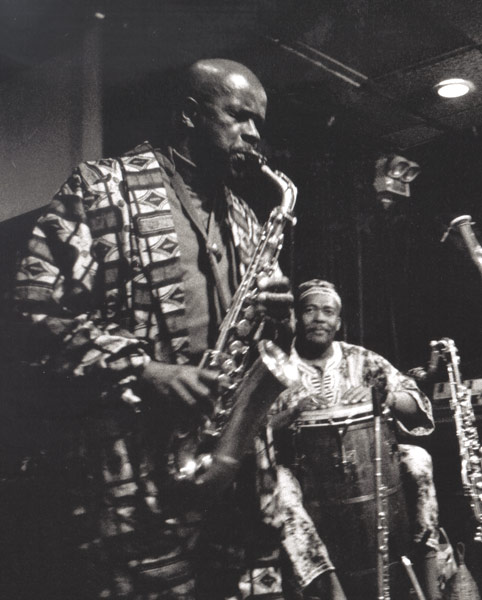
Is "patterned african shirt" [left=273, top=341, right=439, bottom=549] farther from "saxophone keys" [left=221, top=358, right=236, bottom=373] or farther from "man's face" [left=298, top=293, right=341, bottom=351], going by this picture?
"saxophone keys" [left=221, top=358, right=236, bottom=373]

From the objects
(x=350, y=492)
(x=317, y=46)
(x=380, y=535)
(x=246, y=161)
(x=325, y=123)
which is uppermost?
(x=317, y=46)

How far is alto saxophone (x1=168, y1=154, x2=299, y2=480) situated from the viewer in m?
1.44

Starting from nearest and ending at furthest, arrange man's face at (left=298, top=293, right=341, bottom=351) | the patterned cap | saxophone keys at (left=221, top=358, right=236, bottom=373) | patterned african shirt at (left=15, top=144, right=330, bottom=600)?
patterned african shirt at (left=15, top=144, right=330, bottom=600)
saxophone keys at (left=221, top=358, right=236, bottom=373)
man's face at (left=298, top=293, right=341, bottom=351)
the patterned cap

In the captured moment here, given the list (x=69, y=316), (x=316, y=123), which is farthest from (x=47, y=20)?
(x=316, y=123)

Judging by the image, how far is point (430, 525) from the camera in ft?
10.9

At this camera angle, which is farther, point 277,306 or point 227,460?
point 277,306

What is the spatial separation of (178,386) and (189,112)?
2.63 feet

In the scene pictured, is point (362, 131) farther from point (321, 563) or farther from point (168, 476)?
point (168, 476)

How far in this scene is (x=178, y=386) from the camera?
1.35m

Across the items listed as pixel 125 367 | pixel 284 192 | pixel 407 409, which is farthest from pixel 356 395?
pixel 125 367

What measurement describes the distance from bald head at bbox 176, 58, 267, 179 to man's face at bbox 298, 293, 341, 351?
6.89 feet

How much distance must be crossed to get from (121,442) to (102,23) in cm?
138

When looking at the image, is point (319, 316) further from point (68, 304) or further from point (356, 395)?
point (68, 304)

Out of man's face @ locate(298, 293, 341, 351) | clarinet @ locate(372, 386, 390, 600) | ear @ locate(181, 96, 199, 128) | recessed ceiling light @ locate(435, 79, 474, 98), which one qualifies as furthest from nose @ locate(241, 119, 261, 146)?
recessed ceiling light @ locate(435, 79, 474, 98)
